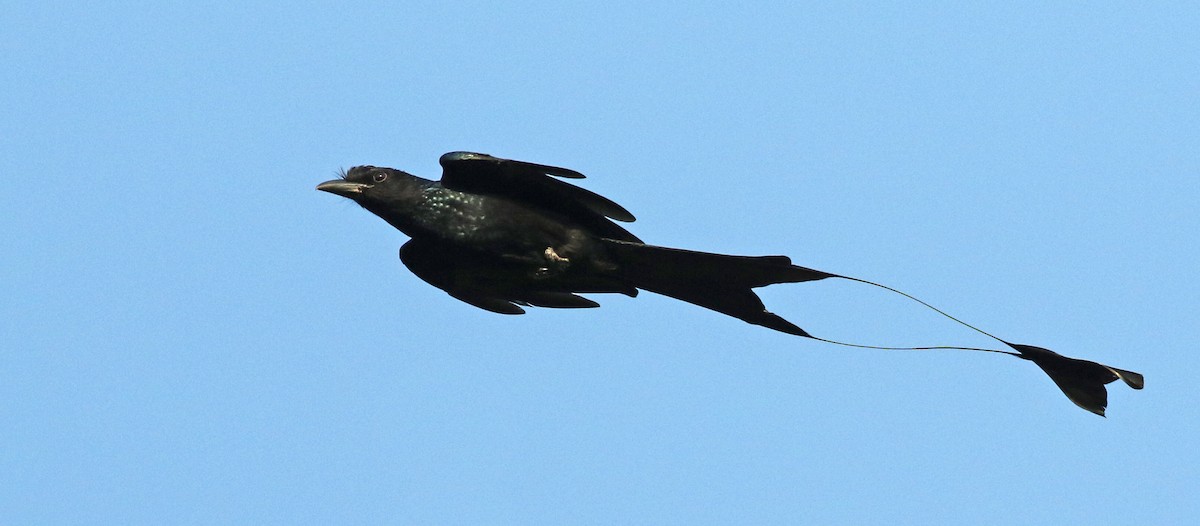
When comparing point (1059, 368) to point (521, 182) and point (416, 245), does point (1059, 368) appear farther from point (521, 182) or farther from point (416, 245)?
point (416, 245)

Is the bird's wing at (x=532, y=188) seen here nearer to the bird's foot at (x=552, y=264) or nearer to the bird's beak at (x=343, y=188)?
the bird's foot at (x=552, y=264)

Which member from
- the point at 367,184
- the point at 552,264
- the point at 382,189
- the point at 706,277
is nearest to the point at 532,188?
the point at 552,264

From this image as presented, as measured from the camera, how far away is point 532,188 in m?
9.84

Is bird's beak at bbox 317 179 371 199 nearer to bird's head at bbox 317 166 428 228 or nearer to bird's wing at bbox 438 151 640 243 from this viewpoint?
bird's head at bbox 317 166 428 228

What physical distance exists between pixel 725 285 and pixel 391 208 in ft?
6.95

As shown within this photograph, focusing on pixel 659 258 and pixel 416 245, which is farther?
pixel 416 245

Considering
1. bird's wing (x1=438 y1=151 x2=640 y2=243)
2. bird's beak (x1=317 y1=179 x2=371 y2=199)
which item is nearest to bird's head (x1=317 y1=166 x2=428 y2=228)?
bird's beak (x1=317 y1=179 x2=371 y2=199)

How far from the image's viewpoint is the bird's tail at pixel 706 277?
951 cm

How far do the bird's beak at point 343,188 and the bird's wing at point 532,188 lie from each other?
0.55 metres

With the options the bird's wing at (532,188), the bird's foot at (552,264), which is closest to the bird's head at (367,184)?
the bird's wing at (532,188)

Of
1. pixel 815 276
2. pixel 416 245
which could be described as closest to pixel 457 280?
pixel 416 245

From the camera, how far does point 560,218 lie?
32.5 ft

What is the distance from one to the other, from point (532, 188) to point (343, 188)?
48.5 inches

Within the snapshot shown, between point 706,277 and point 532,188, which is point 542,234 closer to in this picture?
point 532,188
